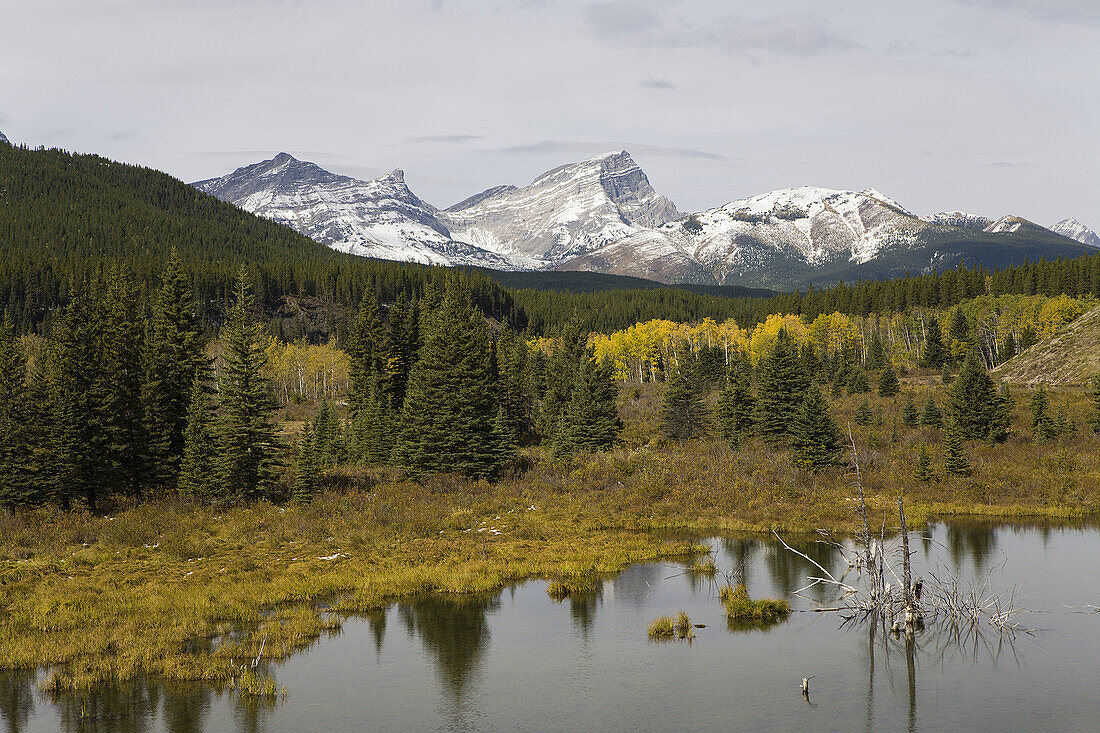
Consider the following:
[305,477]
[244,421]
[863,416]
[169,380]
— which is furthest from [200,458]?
[863,416]

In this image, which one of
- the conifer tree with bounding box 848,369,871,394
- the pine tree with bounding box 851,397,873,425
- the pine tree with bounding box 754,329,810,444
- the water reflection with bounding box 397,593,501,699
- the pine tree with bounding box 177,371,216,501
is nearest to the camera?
the water reflection with bounding box 397,593,501,699

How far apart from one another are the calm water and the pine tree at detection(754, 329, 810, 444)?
105 ft

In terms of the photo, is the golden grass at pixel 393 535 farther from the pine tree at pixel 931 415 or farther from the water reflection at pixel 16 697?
the pine tree at pixel 931 415

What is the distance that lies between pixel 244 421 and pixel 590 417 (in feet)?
86.2

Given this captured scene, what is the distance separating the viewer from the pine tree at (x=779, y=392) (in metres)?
62.6

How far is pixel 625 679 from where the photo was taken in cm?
2250

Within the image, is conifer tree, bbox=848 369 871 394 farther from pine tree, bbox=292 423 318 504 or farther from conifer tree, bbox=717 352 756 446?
pine tree, bbox=292 423 318 504

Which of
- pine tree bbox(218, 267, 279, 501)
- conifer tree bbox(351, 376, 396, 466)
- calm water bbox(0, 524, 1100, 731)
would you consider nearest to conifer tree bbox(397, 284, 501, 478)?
conifer tree bbox(351, 376, 396, 466)

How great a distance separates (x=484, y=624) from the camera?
28.0 metres

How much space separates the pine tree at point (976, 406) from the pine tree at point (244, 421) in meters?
50.1

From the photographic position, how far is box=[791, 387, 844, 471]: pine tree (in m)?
53.6

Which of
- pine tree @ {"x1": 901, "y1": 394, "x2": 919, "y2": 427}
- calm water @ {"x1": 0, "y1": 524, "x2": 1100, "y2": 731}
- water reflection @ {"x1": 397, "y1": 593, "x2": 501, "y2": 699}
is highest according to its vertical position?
pine tree @ {"x1": 901, "y1": 394, "x2": 919, "y2": 427}

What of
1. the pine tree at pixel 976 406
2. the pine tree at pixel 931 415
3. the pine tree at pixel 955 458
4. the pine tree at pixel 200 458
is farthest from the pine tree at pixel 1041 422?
the pine tree at pixel 200 458

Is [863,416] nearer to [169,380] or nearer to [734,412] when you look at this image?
[734,412]
